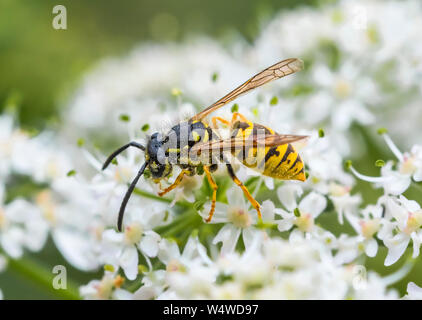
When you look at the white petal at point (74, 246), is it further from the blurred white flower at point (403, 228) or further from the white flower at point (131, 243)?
the blurred white flower at point (403, 228)

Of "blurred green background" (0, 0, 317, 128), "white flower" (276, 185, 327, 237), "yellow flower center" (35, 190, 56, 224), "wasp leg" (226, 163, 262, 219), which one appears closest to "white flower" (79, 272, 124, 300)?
"wasp leg" (226, 163, 262, 219)

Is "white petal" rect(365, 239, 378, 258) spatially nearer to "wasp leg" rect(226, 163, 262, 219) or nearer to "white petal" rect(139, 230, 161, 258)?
"wasp leg" rect(226, 163, 262, 219)

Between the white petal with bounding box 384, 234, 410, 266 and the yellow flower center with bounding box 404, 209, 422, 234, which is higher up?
the yellow flower center with bounding box 404, 209, 422, 234

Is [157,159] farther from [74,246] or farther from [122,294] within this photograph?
[74,246]

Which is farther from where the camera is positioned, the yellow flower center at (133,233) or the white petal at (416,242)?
the yellow flower center at (133,233)

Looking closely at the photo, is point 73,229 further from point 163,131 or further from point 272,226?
point 272,226

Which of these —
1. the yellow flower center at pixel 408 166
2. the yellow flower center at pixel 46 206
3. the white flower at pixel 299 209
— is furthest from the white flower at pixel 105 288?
the yellow flower center at pixel 408 166

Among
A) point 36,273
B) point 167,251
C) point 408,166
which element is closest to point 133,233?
point 167,251
